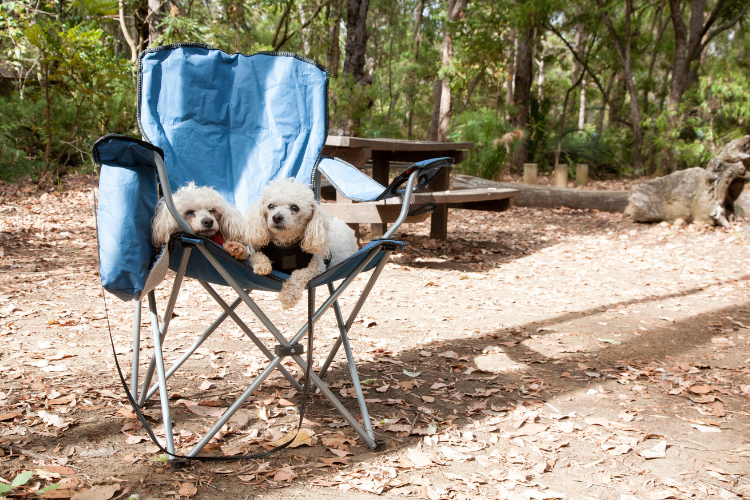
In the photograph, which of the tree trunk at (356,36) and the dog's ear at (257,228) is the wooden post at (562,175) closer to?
the tree trunk at (356,36)

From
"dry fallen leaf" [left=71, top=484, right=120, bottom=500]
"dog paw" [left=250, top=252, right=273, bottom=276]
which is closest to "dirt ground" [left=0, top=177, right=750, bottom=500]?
"dry fallen leaf" [left=71, top=484, right=120, bottom=500]

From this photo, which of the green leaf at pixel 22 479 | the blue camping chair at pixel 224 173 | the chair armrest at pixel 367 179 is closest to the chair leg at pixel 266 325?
the blue camping chair at pixel 224 173

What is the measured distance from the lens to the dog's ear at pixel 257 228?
201cm

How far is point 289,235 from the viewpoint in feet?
6.68

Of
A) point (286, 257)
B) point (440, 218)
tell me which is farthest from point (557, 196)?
point (286, 257)

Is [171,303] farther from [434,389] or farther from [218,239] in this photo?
[434,389]

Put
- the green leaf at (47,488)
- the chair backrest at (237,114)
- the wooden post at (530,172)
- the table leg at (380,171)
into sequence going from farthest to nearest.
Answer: the wooden post at (530,172), the table leg at (380,171), the chair backrest at (237,114), the green leaf at (47,488)

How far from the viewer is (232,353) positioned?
2900mm

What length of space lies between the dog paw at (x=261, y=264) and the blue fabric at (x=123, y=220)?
1.11ft

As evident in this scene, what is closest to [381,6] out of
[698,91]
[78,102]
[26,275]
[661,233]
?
[698,91]

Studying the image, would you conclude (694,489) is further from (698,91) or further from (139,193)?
(698,91)

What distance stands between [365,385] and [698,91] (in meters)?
9.98

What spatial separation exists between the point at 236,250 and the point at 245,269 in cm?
10

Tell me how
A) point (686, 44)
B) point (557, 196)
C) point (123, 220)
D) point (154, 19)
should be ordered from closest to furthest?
point (123, 220)
point (154, 19)
point (557, 196)
point (686, 44)
